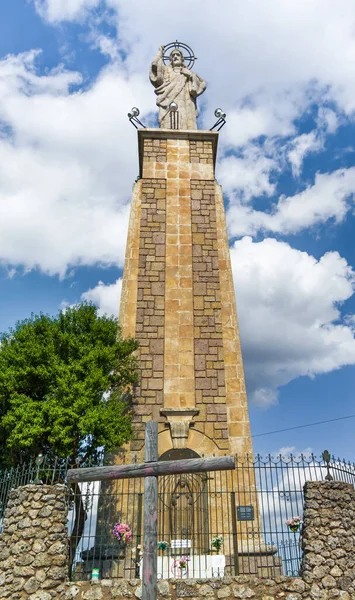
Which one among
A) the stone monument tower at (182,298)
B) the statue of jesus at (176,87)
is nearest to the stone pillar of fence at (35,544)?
the stone monument tower at (182,298)

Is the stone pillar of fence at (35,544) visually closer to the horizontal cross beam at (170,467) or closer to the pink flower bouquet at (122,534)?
the pink flower bouquet at (122,534)

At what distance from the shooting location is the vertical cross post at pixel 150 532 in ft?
20.6

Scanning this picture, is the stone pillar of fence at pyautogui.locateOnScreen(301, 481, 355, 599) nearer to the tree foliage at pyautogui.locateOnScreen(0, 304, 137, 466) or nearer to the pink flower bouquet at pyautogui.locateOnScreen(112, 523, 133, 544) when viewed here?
the pink flower bouquet at pyautogui.locateOnScreen(112, 523, 133, 544)

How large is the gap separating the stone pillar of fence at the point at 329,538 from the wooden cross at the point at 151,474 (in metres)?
3.31

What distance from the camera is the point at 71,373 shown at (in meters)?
12.3

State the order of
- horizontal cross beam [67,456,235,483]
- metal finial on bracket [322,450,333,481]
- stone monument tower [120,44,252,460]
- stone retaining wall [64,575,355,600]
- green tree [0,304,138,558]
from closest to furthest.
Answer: horizontal cross beam [67,456,235,483] < stone retaining wall [64,575,355,600] < metal finial on bracket [322,450,333,481] < green tree [0,304,138,558] < stone monument tower [120,44,252,460]

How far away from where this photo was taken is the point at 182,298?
1479 centimetres

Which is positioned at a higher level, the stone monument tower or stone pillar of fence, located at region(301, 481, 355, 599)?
the stone monument tower

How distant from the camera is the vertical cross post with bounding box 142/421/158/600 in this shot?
6.29 meters

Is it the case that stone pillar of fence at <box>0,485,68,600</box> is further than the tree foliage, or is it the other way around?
the tree foliage

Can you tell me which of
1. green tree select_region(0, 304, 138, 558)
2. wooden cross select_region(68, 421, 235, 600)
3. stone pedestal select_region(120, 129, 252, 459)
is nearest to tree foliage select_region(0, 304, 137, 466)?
green tree select_region(0, 304, 138, 558)

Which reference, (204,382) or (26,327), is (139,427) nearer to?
(204,382)

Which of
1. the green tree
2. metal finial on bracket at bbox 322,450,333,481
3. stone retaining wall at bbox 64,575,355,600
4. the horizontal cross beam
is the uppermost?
the green tree

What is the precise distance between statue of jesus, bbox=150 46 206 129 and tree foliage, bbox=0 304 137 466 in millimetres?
8161
